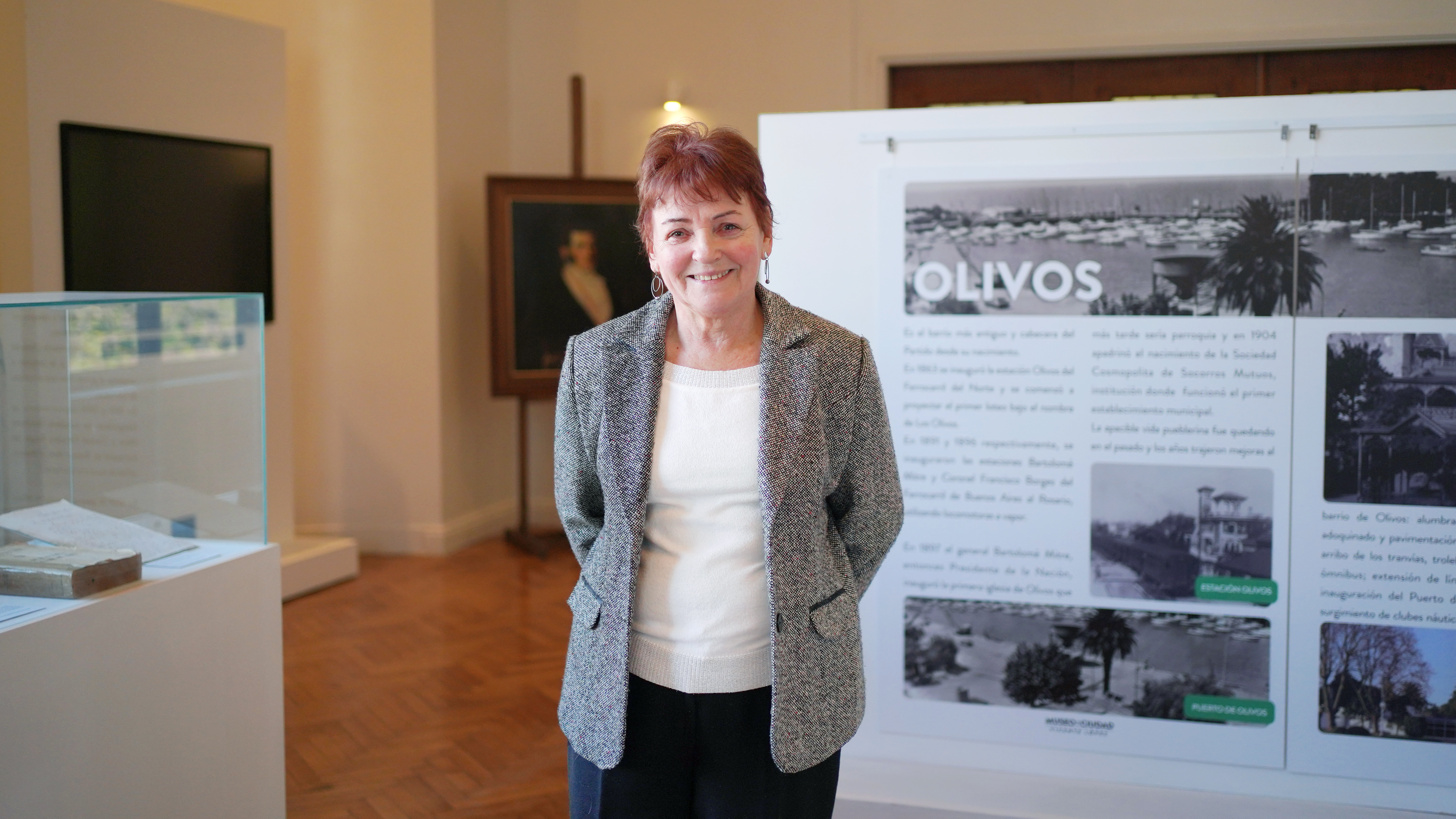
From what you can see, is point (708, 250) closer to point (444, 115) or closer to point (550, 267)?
point (550, 267)

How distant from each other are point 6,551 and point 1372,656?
9.41 ft

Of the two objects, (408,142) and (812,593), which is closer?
(812,593)

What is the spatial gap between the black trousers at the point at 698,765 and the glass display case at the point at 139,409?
119 cm

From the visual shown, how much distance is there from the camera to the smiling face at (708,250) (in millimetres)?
1586

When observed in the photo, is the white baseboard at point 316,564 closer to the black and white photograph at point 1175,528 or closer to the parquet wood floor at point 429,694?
the parquet wood floor at point 429,694

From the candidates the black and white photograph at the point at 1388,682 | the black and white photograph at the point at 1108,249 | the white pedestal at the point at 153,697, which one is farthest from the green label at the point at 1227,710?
the white pedestal at the point at 153,697

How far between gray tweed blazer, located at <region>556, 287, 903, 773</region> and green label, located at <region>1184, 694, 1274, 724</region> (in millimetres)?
1322

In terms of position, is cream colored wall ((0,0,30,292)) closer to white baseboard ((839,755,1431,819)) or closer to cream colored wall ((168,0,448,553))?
cream colored wall ((168,0,448,553))

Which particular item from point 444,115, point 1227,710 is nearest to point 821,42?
point 444,115

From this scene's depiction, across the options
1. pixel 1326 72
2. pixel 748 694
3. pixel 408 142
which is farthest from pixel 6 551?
pixel 1326 72

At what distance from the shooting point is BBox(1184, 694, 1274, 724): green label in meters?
2.63

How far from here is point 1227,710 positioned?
8.70 feet

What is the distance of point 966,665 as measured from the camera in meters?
2.81

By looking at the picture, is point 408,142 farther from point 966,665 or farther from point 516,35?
point 966,665
